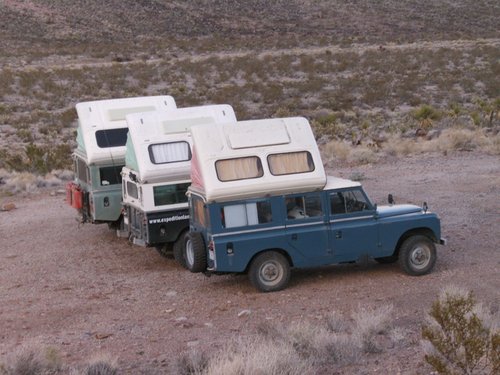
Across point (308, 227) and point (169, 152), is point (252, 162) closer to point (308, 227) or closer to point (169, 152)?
point (308, 227)

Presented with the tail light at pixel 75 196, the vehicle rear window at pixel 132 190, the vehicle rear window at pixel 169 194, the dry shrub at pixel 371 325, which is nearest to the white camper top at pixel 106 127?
the tail light at pixel 75 196

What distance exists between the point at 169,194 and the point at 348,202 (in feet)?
10.2

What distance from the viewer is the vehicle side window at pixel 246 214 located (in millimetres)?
12578

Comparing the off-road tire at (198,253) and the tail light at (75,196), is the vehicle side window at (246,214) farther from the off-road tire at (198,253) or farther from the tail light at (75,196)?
the tail light at (75,196)

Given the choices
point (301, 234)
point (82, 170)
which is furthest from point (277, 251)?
point (82, 170)

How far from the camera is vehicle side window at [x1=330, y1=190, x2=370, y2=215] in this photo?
13.0 meters

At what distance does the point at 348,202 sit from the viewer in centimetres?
1308

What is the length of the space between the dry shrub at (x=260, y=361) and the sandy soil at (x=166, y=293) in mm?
553

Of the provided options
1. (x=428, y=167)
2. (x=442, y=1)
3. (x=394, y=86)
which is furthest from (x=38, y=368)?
(x=442, y=1)

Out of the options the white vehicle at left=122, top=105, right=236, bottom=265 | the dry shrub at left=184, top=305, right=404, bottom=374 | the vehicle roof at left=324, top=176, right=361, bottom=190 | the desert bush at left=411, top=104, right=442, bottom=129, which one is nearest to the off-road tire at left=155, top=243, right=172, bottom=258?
the white vehicle at left=122, top=105, right=236, bottom=265

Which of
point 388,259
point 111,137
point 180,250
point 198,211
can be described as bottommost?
Answer: point 388,259

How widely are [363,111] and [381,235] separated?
26.2 m

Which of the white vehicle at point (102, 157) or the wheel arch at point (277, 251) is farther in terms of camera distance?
the white vehicle at point (102, 157)

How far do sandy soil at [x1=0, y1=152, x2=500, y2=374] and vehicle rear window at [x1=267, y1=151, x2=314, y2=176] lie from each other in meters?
1.63
